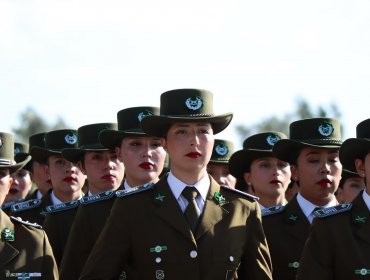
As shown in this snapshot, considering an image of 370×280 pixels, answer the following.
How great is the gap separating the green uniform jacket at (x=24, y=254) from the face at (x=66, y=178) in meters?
4.27

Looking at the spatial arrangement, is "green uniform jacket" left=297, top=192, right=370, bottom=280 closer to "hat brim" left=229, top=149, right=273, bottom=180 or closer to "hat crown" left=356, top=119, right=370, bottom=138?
"hat crown" left=356, top=119, right=370, bottom=138

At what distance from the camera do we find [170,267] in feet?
25.5

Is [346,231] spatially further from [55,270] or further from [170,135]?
[55,270]

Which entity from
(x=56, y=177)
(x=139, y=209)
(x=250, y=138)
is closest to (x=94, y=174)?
(x=56, y=177)

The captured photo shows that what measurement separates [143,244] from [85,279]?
1.86 feet

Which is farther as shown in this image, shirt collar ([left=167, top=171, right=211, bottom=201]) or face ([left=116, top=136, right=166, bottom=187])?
face ([left=116, top=136, right=166, bottom=187])

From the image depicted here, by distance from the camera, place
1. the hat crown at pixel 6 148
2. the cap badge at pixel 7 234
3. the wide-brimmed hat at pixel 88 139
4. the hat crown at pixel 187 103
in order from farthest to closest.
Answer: the wide-brimmed hat at pixel 88 139 → the hat crown at pixel 6 148 → the hat crown at pixel 187 103 → the cap badge at pixel 7 234

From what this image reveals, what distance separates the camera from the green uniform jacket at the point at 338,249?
770cm

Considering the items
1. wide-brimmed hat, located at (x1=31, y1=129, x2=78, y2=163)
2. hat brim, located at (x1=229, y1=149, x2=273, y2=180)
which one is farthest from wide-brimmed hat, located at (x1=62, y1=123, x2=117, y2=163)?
hat brim, located at (x1=229, y1=149, x2=273, y2=180)

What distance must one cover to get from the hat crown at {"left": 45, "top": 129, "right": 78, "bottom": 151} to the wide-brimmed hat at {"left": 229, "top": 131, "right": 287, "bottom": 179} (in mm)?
2468

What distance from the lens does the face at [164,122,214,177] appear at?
795 cm

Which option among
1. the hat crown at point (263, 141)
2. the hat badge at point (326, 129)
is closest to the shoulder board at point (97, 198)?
the hat badge at point (326, 129)

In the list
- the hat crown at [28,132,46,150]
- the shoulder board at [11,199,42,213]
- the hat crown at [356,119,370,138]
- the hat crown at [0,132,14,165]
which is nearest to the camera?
the hat crown at [356,119,370,138]

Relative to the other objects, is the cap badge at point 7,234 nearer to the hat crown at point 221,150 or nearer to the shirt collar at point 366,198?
the shirt collar at point 366,198
